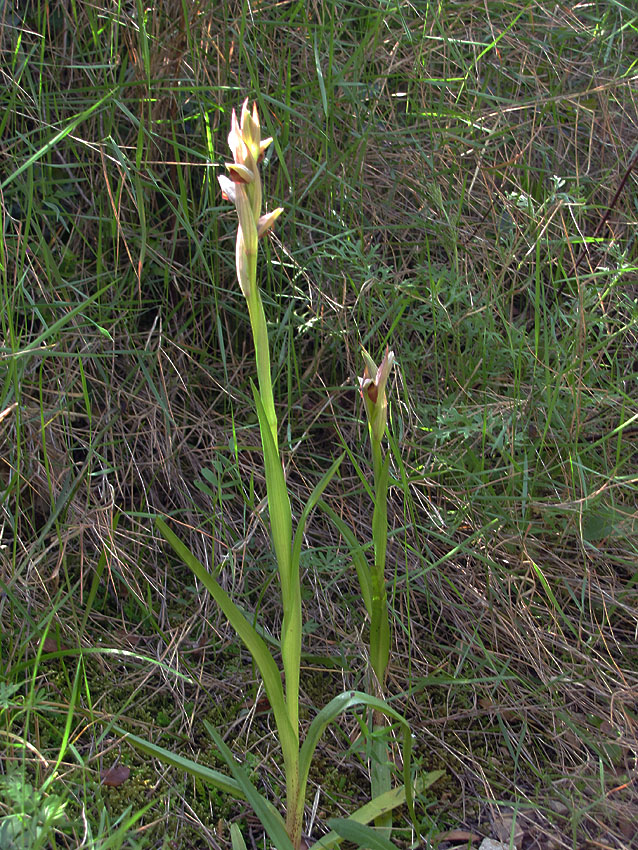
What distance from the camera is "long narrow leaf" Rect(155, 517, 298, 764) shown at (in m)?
1.18

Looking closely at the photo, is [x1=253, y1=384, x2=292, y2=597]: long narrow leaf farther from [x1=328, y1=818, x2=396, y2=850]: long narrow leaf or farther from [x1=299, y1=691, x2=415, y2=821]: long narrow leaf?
[x1=328, y1=818, x2=396, y2=850]: long narrow leaf

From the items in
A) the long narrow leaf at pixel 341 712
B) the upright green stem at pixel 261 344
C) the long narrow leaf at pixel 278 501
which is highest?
the upright green stem at pixel 261 344

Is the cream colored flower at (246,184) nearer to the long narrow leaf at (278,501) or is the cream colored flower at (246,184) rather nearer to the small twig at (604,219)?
the long narrow leaf at (278,501)

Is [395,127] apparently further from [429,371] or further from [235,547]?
[235,547]

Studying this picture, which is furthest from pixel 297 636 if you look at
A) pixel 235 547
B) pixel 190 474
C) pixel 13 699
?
pixel 190 474

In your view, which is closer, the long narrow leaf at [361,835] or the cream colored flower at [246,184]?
the cream colored flower at [246,184]

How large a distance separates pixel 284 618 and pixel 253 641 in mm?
59

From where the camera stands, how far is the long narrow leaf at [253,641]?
3.87ft

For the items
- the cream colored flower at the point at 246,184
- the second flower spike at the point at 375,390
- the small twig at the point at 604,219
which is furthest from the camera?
the small twig at the point at 604,219

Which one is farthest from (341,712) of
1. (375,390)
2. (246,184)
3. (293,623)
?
(246,184)

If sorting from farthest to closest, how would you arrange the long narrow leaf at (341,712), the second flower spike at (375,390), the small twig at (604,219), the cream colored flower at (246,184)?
the small twig at (604,219), the second flower spike at (375,390), the long narrow leaf at (341,712), the cream colored flower at (246,184)

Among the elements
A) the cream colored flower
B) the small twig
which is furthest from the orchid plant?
the small twig

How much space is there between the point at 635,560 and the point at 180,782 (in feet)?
3.41

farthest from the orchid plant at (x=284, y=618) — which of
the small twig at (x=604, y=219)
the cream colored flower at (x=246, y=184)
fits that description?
the small twig at (x=604, y=219)
